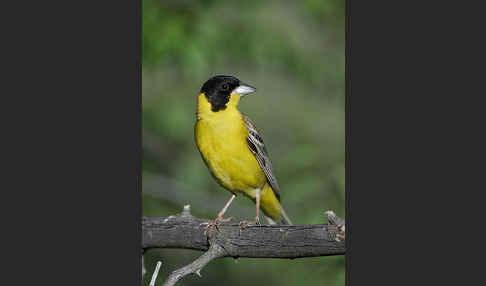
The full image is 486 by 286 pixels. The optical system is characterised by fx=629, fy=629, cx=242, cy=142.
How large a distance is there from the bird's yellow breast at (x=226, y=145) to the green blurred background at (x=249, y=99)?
73 centimetres

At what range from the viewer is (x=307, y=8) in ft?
25.2

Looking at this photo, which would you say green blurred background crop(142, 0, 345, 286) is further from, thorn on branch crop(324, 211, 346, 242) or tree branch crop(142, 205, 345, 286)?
thorn on branch crop(324, 211, 346, 242)

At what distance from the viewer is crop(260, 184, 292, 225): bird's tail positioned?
6.54 meters

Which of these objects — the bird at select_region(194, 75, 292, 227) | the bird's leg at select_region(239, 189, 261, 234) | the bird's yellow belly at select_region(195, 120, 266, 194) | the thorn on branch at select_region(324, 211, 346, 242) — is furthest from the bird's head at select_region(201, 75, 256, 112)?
the thorn on branch at select_region(324, 211, 346, 242)

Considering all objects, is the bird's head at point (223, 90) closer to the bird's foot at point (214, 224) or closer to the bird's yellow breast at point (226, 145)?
the bird's yellow breast at point (226, 145)

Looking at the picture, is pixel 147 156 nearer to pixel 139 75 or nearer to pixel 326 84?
pixel 326 84

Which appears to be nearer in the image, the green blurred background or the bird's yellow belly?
the bird's yellow belly

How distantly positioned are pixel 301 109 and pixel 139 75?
3427 millimetres

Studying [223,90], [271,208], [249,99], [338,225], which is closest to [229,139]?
[223,90]

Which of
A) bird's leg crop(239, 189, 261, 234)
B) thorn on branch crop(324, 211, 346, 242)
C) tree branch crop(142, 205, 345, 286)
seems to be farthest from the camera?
bird's leg crop(239, 189, 261, 234)

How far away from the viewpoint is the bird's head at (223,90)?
6.11 meters

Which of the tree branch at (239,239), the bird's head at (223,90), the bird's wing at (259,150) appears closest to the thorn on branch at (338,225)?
the tree branch at (239,239)

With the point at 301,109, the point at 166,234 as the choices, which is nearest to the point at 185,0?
the point at 301,109

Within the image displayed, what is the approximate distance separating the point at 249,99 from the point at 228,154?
6.82 feet
